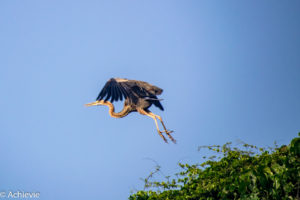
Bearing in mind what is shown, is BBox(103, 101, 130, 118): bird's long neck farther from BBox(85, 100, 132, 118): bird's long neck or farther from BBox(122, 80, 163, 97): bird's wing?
BBox(122, 80, 163, 97): bird's wing

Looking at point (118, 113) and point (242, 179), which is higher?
point (118, 113)

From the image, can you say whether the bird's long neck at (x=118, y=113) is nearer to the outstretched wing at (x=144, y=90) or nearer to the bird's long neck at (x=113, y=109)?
the bird's long neck at (x=113, y=109)

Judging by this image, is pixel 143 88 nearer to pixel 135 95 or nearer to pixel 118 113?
pixel 135 95

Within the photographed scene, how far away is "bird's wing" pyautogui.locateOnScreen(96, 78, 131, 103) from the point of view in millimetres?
13148

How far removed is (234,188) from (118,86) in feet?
18.2

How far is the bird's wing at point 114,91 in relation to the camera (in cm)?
1315

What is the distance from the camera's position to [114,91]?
1342cm

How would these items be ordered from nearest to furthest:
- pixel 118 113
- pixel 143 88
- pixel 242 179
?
1. pixel 242 179
2. pixel 143 88
3. pixel 118 113

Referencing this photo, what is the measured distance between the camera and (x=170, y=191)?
449 inches

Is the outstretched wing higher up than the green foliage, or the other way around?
the outstretched wing

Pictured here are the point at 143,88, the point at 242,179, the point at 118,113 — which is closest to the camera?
the point at 242,179

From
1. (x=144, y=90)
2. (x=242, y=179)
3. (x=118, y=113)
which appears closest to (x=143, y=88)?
(x=144, y=90)

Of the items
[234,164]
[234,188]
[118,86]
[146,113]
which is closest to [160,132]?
[146,113]

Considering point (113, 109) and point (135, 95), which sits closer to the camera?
point (135, 95)
